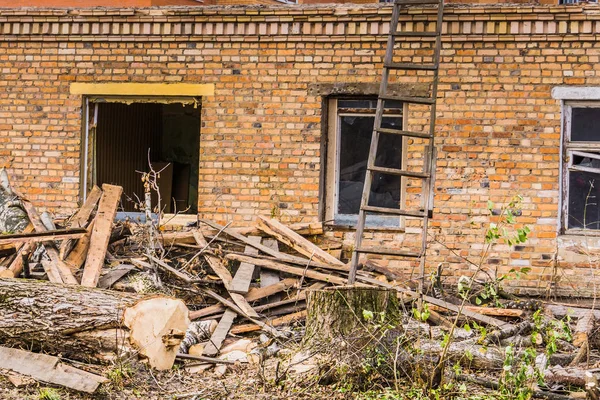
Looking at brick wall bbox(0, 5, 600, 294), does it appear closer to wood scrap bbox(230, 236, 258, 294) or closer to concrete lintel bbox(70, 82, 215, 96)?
concrete lintel bbox(70, 82, 215, 96)

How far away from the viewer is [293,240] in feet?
34.7

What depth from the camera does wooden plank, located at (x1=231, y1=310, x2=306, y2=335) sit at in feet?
30.0

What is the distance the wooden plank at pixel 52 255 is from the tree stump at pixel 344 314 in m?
Answer: 2.97

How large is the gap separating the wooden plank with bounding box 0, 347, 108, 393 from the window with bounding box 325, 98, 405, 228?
193 inches

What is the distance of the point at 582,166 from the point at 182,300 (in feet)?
18.2

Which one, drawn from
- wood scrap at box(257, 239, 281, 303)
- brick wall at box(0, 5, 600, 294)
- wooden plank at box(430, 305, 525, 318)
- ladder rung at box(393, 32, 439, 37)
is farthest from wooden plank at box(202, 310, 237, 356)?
ladder rung at box(393, 32, 439, 37)

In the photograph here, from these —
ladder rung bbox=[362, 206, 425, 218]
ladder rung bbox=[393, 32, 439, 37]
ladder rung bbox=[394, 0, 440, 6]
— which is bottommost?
ladder rung bbox=[362, 206, 425, 218]

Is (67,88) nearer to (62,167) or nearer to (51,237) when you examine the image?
(62,167)

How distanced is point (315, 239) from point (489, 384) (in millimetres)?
4190

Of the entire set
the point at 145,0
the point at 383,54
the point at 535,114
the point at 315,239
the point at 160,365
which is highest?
the point at 145,0

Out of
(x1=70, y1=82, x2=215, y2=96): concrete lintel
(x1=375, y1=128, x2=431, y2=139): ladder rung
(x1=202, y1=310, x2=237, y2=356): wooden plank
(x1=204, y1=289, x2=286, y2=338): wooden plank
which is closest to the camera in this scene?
(x1=202, y1=310, x2=237, y2=356): wooden plank

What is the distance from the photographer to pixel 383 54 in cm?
1123

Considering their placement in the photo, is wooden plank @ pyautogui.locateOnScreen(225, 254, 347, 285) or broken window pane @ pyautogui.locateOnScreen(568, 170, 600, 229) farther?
broken window pane @ pyautogui.locateOnScreen(568, 170, 600, 229)

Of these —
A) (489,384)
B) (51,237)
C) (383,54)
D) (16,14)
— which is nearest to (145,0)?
(16,14)
